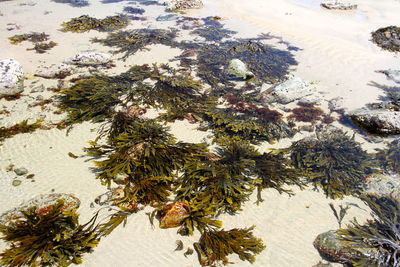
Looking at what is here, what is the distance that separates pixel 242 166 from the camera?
17.1ft

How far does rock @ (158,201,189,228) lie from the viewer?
169 inches

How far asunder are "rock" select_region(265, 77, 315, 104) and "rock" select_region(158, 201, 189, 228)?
4.49 meters

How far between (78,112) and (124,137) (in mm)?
1740

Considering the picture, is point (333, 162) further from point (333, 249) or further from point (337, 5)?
point (337, 5)

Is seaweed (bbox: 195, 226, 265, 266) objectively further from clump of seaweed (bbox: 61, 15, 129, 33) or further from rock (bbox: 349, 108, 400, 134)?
clump of seaweed (bbox: 61, 15, 129, 33)

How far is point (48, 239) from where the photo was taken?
3.90 m

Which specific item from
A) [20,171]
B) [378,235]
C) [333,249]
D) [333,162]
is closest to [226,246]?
[333,249]

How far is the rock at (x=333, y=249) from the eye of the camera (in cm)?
392

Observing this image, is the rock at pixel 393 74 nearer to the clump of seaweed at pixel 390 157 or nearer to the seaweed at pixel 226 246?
the clump of seaweed at pixel 390 157

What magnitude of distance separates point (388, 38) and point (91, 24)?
12.9 meters

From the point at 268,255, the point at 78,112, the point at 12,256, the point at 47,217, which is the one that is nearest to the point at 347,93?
the point at 268,255

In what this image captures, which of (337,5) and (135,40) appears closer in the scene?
(135,40)

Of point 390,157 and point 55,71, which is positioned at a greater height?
point 390,157

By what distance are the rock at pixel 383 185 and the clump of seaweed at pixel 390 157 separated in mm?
251
